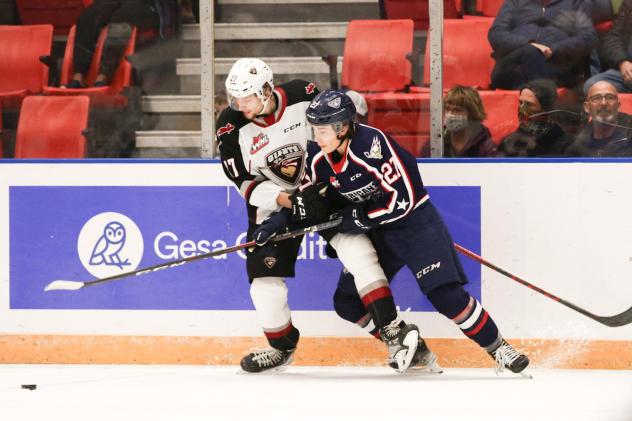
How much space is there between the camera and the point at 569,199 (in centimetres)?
416

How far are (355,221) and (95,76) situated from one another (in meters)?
1.29

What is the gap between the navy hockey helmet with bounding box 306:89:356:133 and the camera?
3721 mm

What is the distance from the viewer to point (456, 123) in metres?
4.27

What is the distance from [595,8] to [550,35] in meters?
0.18

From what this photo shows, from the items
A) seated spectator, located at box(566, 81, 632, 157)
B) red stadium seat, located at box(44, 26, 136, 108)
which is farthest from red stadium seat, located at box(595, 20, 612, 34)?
red stadium seat, located at box(44, 26, 136, 108)

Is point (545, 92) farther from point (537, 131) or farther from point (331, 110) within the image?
point (331, 110)

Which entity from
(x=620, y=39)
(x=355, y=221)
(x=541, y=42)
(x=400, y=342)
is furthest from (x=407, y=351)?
(x=620, y=39)

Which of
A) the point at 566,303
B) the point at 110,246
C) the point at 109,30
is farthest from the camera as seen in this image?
the point at 109,30

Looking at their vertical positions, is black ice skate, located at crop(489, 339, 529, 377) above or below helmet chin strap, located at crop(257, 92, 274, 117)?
below

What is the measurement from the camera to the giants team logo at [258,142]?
13.1ft

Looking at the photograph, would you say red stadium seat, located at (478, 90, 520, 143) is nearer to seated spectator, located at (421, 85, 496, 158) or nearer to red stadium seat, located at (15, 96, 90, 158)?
seated spectator, located at (421, 85, 496, 158)

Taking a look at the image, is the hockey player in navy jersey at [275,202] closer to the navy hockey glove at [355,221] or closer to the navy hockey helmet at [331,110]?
the navy hockey glove at [355,221]

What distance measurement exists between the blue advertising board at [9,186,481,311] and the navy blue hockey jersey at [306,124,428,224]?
1.65 feet

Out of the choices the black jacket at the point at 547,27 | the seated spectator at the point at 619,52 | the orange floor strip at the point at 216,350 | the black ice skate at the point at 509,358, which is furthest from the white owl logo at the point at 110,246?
the seated spectator at the point at 619,52
